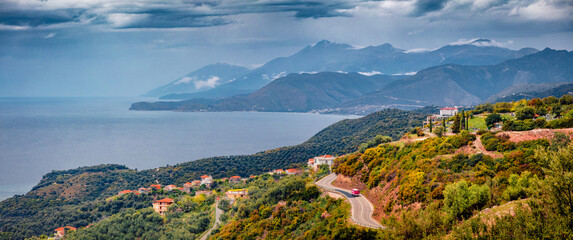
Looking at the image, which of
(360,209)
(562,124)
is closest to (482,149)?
(562,124)

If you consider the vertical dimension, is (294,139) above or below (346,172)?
below

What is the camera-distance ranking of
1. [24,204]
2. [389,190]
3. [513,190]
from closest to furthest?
[513,190], [389,190], [24,204]

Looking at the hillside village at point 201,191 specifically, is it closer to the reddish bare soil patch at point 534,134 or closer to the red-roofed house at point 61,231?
the red-roofed house at point 61,231

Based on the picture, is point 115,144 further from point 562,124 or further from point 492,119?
point 562,124

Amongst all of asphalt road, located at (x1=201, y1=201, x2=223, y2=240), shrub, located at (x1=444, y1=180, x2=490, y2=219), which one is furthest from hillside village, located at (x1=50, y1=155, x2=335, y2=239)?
shrub, located at (x1=444, y1=180, x2=490, y2=219)

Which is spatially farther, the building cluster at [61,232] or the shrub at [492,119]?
the building cluster at [61,232]

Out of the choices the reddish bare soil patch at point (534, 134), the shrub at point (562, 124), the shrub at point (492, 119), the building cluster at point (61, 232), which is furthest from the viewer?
the building cluster at point (61, 232)

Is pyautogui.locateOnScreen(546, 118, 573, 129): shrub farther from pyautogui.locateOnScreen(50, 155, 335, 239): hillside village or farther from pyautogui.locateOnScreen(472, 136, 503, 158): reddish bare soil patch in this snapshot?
pyautogui.locateOnScreen(50, 155, 335, 239): hillside village

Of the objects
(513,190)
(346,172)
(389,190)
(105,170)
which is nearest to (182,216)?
(346,172)

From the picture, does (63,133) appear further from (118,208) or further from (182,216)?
(182,216)

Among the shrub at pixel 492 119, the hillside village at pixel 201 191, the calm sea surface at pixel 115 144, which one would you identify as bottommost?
the calm sea surface at pixel 115 144

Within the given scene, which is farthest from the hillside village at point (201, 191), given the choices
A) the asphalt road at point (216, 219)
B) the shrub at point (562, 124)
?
the shrub at point (562, 124)
